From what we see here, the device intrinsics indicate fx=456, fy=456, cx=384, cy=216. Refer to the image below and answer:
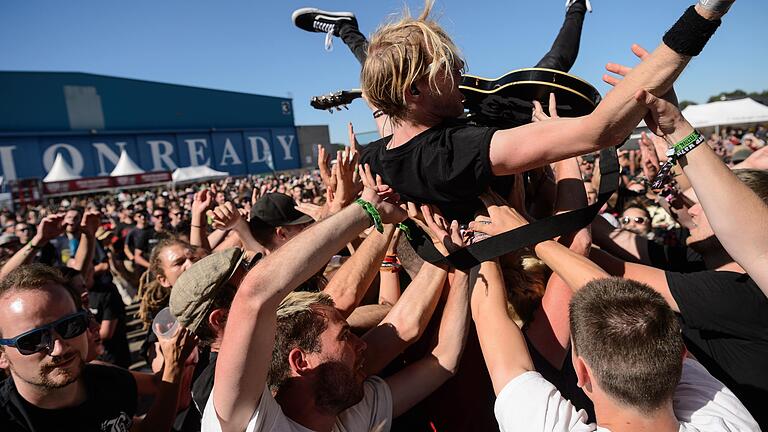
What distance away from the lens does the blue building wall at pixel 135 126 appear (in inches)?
1099

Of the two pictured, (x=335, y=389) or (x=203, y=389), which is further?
(x=203, y=389)

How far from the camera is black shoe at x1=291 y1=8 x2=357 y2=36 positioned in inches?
139

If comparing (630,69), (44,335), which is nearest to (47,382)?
(44,335)

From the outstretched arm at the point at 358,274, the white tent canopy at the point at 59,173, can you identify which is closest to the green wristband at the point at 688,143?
the outstretched arm at the point at 358,274

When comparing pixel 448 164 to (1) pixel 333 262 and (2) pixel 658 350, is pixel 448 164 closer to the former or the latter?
(2) pixel 658 350

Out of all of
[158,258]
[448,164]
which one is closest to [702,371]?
[448,164]

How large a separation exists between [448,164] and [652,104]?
2.02ft

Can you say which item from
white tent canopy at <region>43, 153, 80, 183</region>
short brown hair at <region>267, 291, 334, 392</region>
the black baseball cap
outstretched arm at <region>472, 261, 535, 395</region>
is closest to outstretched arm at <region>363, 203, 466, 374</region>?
outstretched arm at <region>472, 261, 535, 395</region>

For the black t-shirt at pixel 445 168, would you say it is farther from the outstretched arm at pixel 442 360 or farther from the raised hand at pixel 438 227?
the outstretched arm at pixel 442 360

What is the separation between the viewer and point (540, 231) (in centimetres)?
152

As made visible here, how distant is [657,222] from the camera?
574cm

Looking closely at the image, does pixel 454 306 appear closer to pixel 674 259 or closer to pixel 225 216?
pixel 674 259

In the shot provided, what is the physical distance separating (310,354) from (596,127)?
1.28m

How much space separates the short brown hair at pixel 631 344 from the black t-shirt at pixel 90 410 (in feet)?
7.25
